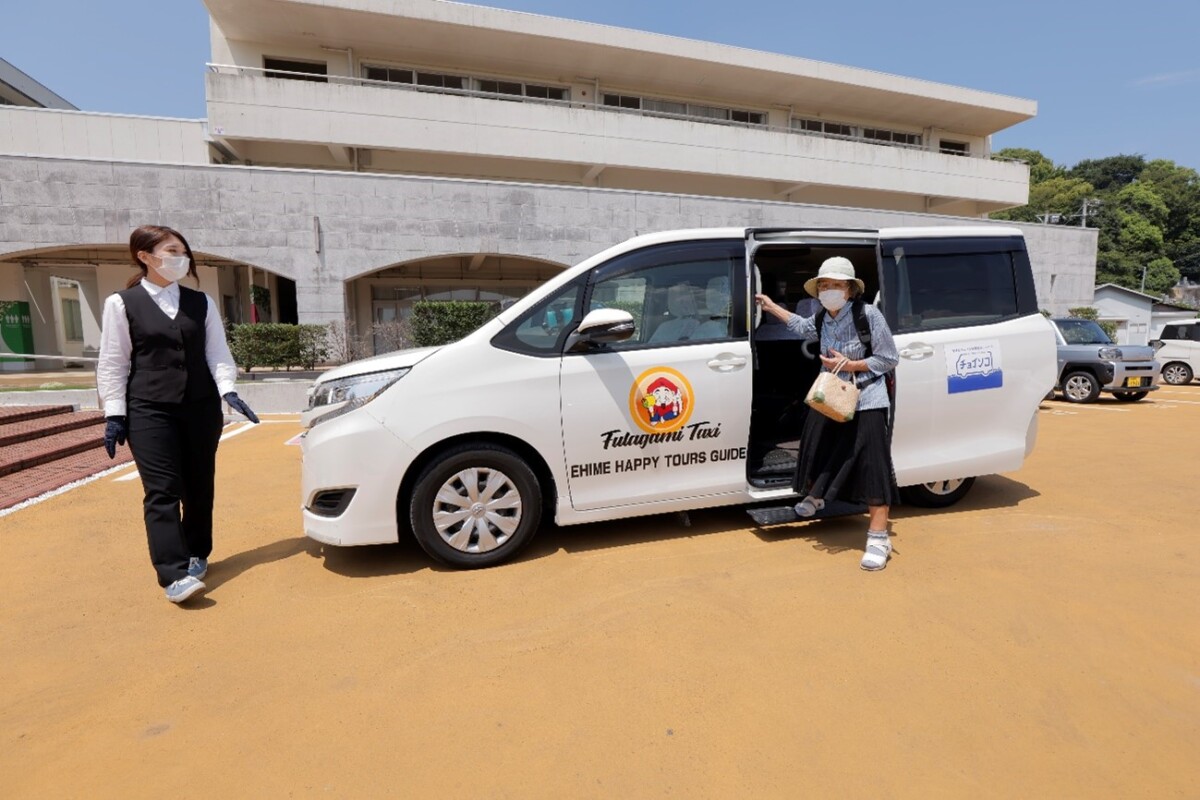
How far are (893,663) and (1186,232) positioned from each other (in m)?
92.3

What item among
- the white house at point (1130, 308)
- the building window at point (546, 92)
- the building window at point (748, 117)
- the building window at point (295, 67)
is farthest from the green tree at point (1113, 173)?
the building window at point (295, 67)

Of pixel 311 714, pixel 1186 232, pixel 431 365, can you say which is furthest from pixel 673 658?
pixel 1186 232

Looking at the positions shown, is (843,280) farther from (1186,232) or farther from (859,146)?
(1186,232)

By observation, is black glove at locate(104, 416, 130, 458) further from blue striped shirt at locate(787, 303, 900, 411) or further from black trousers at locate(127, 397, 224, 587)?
blue striped shirt at locate(787, 303, 900, 411)

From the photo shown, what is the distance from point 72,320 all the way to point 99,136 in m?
8.92

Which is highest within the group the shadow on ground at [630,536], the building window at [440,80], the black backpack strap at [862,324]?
the building window at [440,80]

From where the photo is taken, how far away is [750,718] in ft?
7.03

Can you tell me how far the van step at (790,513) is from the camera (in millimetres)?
3714

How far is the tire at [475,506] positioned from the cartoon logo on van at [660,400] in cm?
74

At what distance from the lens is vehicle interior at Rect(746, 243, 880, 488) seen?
4.02 meters

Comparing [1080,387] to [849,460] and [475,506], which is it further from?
[475,506]

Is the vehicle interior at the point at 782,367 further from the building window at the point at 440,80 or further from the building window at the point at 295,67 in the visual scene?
the building window at the point at 295,67

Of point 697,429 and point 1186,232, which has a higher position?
point 1186,232

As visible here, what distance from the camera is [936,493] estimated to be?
175 inches
